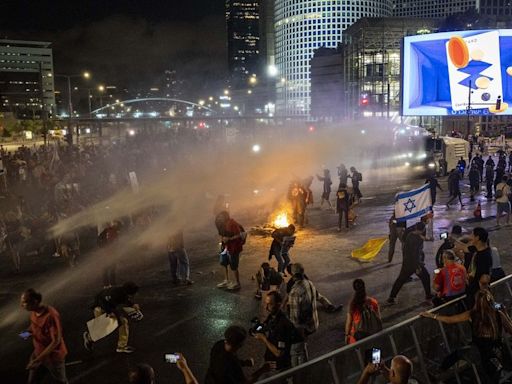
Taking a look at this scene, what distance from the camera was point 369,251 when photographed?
11422 mm

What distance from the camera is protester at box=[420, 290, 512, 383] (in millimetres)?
5312

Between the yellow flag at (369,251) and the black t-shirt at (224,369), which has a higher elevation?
the black t-shirt at (224,369)

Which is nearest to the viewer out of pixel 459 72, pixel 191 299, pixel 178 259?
pixel 191 299

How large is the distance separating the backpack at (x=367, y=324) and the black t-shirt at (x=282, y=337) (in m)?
0.73

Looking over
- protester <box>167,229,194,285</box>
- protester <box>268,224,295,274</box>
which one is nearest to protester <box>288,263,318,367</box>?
protester <box>268,224,295,274</box>

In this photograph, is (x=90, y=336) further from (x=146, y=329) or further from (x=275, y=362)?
(x=275, y=362)

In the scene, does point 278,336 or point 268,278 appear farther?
point 268,278

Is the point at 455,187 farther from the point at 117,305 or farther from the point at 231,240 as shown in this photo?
the point at 117,305

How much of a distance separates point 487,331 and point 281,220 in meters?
10.2

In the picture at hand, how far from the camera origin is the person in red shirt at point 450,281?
6.77 m

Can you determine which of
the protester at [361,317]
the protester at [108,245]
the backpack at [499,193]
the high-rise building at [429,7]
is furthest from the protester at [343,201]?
the high-rise building at [429,7]

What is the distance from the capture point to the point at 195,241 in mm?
13656

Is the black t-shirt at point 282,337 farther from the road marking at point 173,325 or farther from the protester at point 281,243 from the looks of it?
the protester at point 281,243

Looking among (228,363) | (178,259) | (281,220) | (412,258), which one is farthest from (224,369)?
(281,220)
